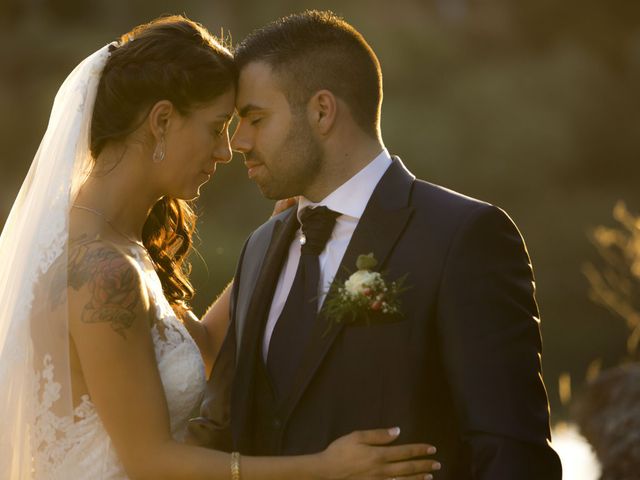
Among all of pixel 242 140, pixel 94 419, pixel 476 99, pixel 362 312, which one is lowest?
pixel 94 419

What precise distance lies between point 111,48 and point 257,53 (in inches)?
23.5

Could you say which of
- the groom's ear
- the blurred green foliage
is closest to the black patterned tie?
the groom's ear

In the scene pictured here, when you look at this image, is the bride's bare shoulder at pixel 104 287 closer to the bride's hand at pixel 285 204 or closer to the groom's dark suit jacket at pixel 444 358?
the groom's dark suit jacket at pixel 444 358

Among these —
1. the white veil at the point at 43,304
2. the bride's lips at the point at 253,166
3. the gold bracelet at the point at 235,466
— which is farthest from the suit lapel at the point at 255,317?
the white veil at the point at 43,304

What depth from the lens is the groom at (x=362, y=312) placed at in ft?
11.0

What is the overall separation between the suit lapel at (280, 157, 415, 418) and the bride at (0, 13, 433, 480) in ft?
0.91

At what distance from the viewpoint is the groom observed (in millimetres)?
3361

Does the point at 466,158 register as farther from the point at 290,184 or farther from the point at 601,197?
the point at 290,184

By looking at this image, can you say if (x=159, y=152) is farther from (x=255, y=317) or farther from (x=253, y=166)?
(x=255, y=317)

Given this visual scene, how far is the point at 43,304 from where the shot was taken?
12.3 ft

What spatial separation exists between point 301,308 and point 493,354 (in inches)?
29.9

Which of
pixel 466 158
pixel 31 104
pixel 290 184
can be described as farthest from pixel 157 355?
pixel 466 158

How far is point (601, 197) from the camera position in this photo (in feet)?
74.5

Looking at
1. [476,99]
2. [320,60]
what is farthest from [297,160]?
[476,99]
